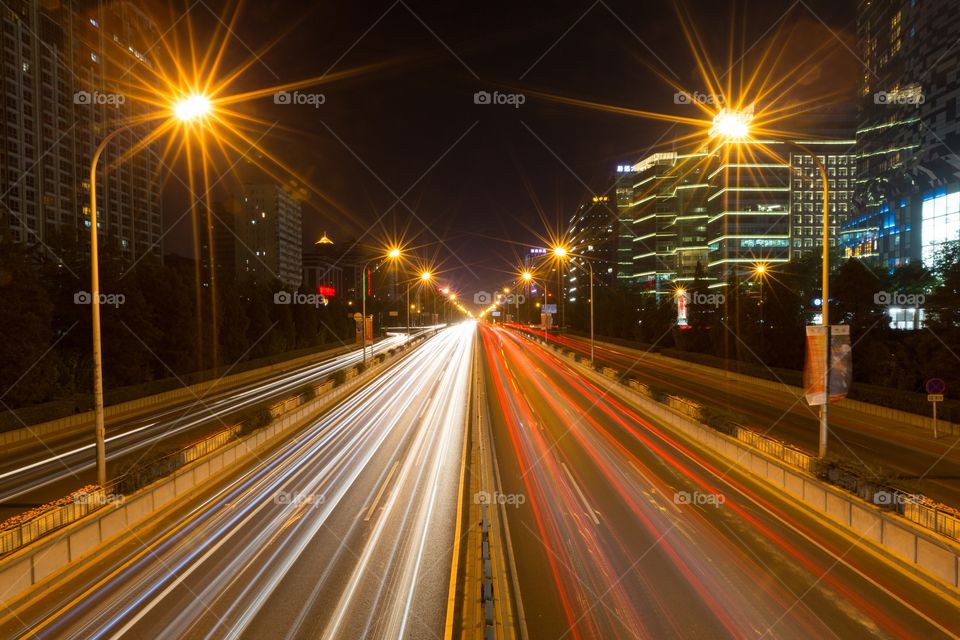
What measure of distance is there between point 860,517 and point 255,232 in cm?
17705

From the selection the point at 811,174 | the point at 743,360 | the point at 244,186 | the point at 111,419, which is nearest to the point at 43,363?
the point at 111,419

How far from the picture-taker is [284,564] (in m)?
10.6

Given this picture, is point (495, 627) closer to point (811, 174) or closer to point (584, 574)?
point (584, 574)

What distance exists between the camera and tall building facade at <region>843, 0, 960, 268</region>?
86.4 metres

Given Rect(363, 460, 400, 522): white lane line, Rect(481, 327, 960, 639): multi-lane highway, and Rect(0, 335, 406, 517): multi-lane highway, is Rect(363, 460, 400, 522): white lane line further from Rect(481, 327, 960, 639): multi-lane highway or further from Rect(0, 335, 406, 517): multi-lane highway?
Rect(0, 335, 406, 517): multi-lane highway

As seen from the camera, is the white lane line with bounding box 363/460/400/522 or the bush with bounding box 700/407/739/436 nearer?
the white lane line with bounding box 363/460/400/522

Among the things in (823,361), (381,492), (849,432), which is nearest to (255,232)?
(381,492)

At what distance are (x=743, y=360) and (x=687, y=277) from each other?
283ft

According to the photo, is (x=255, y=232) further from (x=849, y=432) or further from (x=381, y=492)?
(x=849, y=432)

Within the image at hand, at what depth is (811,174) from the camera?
112688 mm

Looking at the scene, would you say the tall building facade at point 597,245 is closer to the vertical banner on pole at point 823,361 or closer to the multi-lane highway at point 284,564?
the vertical banner on pole at point 823,361

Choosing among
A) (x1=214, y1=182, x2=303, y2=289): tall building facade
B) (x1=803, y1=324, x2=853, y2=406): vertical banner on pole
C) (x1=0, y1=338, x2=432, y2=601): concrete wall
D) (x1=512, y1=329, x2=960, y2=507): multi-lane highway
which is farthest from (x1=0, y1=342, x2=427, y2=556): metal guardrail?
(x1=214, y1=182, x2=303, y2=289): tall building facade

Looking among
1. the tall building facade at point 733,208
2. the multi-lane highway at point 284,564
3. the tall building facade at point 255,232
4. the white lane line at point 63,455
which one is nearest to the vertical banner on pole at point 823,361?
the multi-lane highway at point 284,564

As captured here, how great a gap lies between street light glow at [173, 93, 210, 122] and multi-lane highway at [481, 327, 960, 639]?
41.3 ft
